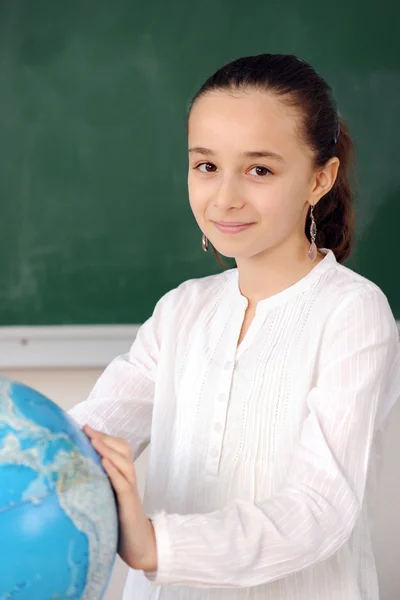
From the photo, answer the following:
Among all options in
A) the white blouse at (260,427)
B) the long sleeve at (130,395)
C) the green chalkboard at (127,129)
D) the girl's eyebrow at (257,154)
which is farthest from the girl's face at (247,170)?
the green chalkboard at (127,129)

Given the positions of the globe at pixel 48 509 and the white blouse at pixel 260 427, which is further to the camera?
the white blouse at pixel 260 427

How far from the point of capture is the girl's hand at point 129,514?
116 cm

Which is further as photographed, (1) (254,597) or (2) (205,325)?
(2) (205,325)

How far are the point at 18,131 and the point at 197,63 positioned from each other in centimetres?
51

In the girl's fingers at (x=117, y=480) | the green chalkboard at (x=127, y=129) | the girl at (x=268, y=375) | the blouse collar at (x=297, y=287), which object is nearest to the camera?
the girl's fingers at (x=117, y=480)

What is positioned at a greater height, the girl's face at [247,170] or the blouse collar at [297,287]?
the girl's face at [247,170]

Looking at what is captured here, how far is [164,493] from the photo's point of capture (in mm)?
1593

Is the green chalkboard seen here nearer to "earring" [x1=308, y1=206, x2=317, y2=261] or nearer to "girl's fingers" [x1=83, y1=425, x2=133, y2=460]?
"earring" [x1=308, y1=206, x2=317, y2=261]

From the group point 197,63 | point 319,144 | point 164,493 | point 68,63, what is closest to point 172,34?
point 197,63

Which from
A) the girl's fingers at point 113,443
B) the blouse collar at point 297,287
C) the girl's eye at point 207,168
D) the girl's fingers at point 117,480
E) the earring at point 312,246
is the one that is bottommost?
the girl's fingers at point 117,480

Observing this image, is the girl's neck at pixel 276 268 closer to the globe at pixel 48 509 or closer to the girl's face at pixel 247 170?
the girl's face at pixel 247 170

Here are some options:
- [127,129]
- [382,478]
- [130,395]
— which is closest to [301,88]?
[130,395]

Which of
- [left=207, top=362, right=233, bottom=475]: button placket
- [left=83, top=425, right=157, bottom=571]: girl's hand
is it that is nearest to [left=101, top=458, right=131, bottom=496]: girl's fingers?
[left=83, top=425, right=157, bottom=571]: girl's hand

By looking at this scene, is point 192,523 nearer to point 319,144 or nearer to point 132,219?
point 319,144
